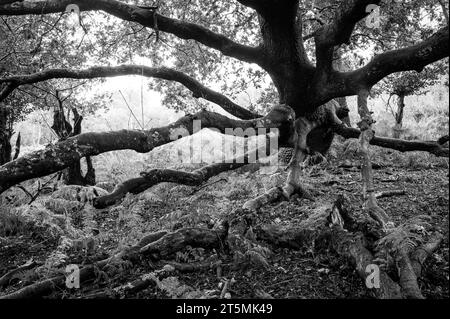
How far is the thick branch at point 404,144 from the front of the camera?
6320mm

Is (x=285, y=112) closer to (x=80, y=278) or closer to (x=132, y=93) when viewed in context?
(x=80, y=278)

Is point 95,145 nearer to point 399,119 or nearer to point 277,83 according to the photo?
point 277,83

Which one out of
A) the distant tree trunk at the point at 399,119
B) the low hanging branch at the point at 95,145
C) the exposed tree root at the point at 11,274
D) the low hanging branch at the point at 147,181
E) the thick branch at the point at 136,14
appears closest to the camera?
the low hanging branch at the point at 95,145

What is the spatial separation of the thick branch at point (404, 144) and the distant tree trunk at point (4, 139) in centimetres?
982

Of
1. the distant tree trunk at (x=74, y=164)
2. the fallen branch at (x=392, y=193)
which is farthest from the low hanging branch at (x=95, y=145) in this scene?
the distant tree trunk at (x=74, y=164)

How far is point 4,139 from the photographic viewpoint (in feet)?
33.8

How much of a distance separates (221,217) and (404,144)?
4755mm

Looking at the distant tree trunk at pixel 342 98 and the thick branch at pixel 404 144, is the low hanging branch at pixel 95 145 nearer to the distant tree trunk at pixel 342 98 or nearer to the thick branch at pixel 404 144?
the thick branch at pixel 404 144

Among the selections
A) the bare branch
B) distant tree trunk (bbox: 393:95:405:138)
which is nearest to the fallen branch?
the bare branch

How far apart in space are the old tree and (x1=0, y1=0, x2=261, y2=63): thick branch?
2 centimetres

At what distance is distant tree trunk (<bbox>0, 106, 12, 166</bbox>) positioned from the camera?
10141 millimetres

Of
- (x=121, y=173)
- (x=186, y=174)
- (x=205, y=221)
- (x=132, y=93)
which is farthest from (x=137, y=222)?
(x=132, y=93)

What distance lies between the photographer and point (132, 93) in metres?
35.4

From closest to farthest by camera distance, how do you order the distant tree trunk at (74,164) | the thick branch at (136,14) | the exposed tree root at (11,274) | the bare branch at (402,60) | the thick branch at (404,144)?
1. the exposed tree root at (11,274)
2. the bare branch at (402,60)
3. the thick branch at (404,144)
4. the thick branch at (136,14)
5. the distant tree trunk at (74,164)
